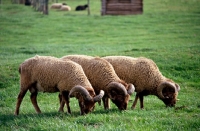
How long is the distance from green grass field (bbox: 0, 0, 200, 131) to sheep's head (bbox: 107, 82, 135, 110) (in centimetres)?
60

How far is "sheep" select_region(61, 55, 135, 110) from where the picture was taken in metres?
11.1

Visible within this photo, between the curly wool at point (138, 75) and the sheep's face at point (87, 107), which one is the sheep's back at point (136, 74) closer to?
the curly wool at point (138, 75)

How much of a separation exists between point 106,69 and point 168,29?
74.4ft

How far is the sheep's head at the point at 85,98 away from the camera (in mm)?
10102

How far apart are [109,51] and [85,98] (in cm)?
1181

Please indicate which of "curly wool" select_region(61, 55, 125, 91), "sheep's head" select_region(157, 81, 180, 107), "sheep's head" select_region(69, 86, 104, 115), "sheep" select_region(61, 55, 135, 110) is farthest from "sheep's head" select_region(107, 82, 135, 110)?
"sheep's head" select_region(157, 81, 180, 107)

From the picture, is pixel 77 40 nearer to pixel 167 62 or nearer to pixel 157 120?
pixel 167 62

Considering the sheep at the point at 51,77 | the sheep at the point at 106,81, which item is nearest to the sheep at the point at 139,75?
the sheep at the point at 106,81

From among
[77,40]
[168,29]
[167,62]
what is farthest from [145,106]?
[168,29]

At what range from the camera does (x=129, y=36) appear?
30875 mm

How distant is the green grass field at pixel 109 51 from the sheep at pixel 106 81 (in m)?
0.61

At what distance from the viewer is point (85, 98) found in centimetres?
1016

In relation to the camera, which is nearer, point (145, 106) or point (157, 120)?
point (157, 120)

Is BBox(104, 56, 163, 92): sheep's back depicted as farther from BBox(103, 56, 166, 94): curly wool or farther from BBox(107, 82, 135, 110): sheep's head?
BBox(107, 82, 135, 110): sheep's head
